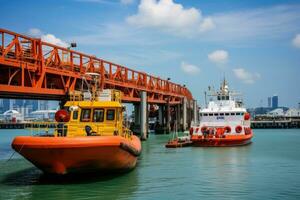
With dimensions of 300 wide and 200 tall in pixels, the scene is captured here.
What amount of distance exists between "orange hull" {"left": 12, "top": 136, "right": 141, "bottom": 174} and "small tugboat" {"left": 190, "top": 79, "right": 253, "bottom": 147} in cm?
2421

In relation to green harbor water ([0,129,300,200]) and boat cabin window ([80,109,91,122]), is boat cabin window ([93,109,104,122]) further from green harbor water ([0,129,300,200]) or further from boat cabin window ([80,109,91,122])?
green harbor water ([0,129,300,200])

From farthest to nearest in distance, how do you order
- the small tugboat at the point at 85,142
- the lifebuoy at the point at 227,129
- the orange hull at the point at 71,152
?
the lifebuoy at the point at 227,129 < the small tugboat at the point at 85,142 < the orange hull at the point at 71,152

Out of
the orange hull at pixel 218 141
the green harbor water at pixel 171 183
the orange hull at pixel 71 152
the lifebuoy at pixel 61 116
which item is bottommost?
the green harbor water at pixel 171 183

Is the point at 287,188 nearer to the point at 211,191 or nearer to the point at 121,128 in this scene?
the point at 211,191

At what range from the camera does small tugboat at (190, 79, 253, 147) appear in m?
44.4

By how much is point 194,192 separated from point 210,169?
814 cm

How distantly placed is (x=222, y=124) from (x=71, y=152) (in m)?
29.9

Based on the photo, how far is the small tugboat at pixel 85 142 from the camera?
19.5 m

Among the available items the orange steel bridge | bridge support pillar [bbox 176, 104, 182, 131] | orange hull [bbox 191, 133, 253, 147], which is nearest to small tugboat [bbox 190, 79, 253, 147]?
orange hull [bbox 191, 133, 253, 147]

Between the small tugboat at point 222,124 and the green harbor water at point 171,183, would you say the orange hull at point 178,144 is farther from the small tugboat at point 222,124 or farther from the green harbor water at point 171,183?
the green harbor water at point 171,183

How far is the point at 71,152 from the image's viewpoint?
19.5 m

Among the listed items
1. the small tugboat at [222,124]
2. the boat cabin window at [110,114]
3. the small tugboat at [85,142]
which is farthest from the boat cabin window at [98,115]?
the small tugboat at [222,124]

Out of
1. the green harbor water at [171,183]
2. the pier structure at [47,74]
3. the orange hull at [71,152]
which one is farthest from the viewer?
the pier structure at [47,74]

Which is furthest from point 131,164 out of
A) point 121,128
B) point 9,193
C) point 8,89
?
point 8,89
